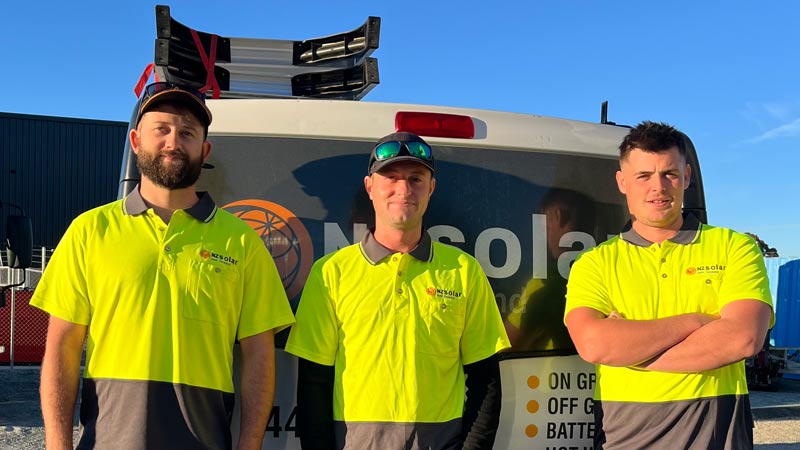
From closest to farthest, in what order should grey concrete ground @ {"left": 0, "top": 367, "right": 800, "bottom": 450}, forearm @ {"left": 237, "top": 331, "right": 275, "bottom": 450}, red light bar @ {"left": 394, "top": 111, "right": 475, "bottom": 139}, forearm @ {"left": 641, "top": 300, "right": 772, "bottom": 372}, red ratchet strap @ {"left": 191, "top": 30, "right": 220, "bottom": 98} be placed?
forearm @ {"left": 237, "top": 331, "right": 275, "bottom": 450}, forearm @ {"left": 641, "top": 300, "right": 772, "bottom": 372}, red light bar @ {"left": 394, "top": 111, "right": 475, "bottom": 139}, red ratchet strap @ {"left": 191, "top": 30, "right": 220, "bottom": 98}, grey concrete ground @ {"left": 0, "top": 367, "right": 800, "bottom": 450}

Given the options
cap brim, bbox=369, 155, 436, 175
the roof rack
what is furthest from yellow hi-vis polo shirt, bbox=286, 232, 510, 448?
the roof rack

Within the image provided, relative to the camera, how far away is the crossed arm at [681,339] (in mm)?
2420

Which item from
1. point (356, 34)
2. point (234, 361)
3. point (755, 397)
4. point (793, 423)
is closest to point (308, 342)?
point (234, 361)

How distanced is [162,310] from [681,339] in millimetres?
1735

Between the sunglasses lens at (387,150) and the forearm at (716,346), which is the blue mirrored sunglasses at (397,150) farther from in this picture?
the forearm at (716,346)

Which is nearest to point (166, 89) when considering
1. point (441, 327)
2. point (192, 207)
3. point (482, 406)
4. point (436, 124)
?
point (192, 207)

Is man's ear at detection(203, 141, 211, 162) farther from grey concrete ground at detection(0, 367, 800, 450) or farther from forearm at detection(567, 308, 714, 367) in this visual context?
grey concrete ground at detection(0, 367, 800, 450)

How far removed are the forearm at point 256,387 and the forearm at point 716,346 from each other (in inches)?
52.5

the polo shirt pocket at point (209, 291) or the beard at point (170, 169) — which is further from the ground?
the beard at point (170, 169)

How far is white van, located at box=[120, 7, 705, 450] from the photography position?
8.68ft

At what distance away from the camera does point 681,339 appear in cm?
246

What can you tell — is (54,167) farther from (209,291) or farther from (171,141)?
(209,291)

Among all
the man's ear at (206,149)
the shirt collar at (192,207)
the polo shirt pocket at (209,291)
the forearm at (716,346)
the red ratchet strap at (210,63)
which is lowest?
the forearm at (716,346)

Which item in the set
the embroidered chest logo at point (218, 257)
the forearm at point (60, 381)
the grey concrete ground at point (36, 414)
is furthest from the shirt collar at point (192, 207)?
the grey concrete ground at point (36, 414)
